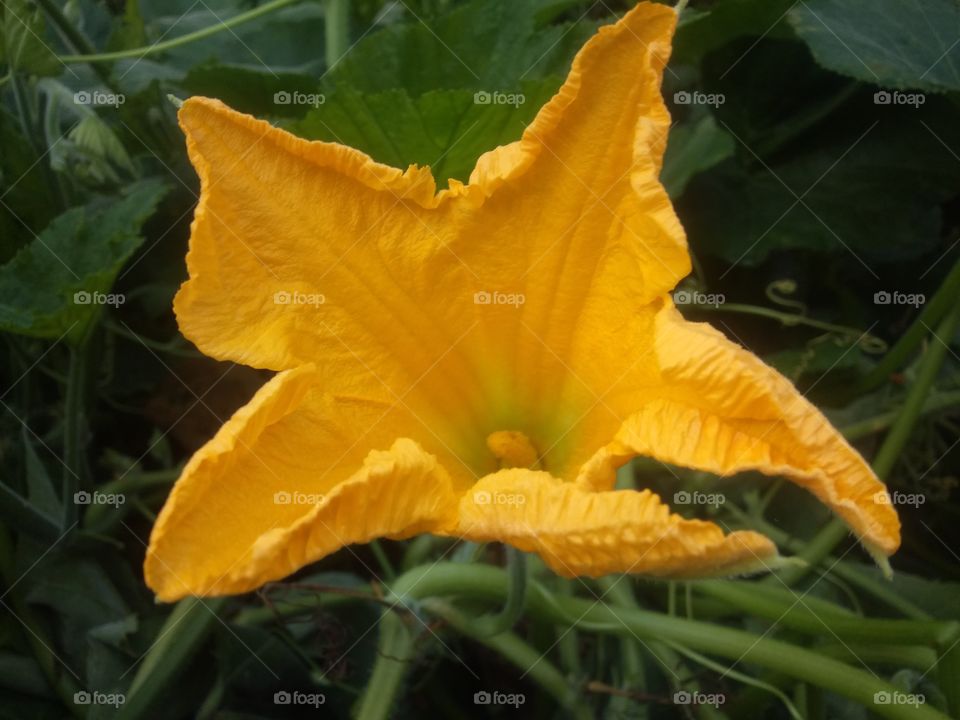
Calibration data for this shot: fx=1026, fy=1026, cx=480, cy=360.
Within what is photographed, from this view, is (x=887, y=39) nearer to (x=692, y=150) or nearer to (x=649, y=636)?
(x=692, y=150)

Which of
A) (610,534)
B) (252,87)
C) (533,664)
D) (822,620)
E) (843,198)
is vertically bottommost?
(533,664)

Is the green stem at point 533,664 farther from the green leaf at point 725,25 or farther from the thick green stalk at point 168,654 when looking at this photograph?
the green leaf at point 725,25

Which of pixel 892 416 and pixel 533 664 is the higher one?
pixel 892 416

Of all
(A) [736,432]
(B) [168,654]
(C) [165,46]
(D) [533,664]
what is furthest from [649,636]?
(C) [165,46]

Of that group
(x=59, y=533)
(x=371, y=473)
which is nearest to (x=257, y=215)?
(x=371, y=473)

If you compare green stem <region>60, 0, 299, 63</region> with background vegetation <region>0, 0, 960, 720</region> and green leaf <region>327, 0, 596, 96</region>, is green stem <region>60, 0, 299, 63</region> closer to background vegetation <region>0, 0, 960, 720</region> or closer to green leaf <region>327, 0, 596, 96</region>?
background vegetation <region>0, 0, 960, 720</region>

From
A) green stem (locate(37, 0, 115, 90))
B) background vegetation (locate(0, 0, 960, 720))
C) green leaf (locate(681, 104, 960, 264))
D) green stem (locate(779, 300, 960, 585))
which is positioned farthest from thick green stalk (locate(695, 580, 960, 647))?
green stem (locate(37, 0, 115, 90))
